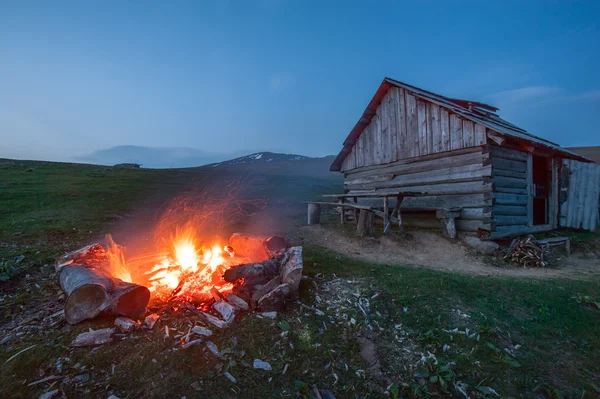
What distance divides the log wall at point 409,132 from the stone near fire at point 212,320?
9.70 meters

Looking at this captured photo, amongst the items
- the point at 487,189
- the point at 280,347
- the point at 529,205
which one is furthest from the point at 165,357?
the point at 529,205

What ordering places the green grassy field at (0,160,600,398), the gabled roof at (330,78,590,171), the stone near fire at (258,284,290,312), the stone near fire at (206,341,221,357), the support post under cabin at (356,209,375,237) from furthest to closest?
the support post under cabin at (356,209,375,237) < the gabled roof at (330,78,590,171) < the stone near fire at (258,284,290,312) < the stone near fire at (206,341,221,357) < the green grassy field at (0,160,600,398)

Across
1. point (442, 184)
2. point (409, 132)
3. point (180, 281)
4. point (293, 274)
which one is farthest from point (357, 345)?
Result: point (409, 132)

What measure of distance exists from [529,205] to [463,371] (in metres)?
10.1

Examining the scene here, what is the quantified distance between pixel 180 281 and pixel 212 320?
148 cm

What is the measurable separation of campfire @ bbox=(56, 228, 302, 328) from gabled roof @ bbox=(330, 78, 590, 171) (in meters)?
8.40

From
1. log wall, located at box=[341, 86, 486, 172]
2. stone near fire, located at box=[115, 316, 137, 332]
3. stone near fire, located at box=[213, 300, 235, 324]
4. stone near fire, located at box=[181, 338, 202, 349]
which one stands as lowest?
stone near fire, located at box=[181, 338, 202, 349]

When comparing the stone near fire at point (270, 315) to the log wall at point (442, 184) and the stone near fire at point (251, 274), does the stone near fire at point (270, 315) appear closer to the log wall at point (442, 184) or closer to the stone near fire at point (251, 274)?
the stone near fire at point (251, 274)

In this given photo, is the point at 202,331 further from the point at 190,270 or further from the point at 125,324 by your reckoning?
the point at 190,270

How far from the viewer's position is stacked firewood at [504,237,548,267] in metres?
8.00

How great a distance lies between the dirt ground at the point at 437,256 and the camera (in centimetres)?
743

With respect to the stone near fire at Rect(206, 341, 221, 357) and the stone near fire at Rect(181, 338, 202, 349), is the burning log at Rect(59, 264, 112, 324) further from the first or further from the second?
the stone near fire at Rect(206, 341, 221, 357)

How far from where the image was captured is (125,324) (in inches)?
146

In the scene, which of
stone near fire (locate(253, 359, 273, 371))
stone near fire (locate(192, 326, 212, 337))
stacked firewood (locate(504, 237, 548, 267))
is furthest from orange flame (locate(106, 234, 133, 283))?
stacked firewood (locate(504, 237, 548, 267))
